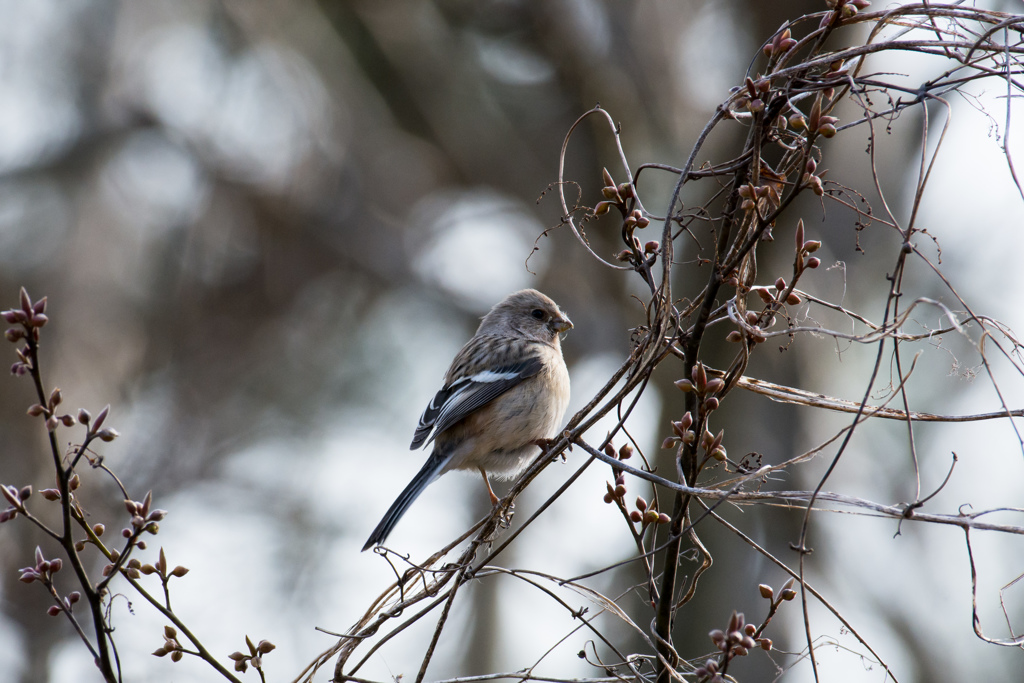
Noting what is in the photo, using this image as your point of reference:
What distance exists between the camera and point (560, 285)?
34.5 feet

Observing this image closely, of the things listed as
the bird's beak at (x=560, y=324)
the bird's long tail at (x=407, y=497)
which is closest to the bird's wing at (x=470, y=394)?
the bird's long tail at (x=407, y=497)

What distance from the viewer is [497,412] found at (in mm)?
4758

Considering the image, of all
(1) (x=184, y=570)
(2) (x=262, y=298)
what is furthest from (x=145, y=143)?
(1) (x=184, y=570)

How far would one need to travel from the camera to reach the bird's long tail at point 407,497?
385 centimetres

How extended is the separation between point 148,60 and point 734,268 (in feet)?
28.2

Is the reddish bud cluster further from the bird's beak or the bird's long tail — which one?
the bird's beak

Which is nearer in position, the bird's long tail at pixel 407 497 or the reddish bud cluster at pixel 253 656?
the reddish bud cluster at pixel 253 656

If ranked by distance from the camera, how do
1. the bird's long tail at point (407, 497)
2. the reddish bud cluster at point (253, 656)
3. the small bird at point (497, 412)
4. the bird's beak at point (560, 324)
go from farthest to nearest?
the bird's beak at point (560, 324)
the small bird at point (497, 412)
the bird's long tail at point (407, 497)
the reddish bud cluster at point (253, 656)

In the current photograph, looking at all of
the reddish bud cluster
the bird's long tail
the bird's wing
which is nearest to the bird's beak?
the bird's wing

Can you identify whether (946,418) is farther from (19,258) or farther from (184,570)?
(19,258)

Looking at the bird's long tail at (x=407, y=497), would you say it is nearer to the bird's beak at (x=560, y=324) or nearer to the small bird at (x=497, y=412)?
the small bird at (x=497, y=412)

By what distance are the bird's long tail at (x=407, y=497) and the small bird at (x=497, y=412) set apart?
0.01 meters

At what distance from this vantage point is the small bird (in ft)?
15.4

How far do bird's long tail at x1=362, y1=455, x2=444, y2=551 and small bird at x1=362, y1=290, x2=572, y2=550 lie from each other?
0.03ft
